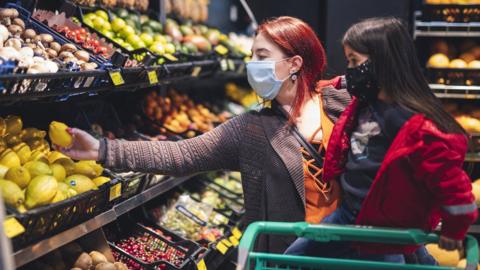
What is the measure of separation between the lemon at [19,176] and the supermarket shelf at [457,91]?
8.61ft

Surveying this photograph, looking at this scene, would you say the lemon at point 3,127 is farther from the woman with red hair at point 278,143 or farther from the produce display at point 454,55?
the produce display at point 454,55

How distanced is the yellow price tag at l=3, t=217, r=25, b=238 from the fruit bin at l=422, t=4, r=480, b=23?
2.94 meters

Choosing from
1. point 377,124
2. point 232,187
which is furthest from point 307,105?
point 232,187

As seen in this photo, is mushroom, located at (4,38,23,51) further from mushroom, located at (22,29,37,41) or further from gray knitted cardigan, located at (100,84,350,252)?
gray knitted cardigan, located at (100,84,350,252)

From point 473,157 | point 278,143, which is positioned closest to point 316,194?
point 278,143

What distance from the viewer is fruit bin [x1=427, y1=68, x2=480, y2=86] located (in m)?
4.00

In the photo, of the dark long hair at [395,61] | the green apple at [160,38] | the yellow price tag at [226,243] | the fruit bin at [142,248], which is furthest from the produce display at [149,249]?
the dark long hair at [395,61]

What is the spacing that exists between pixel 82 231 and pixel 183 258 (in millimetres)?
967

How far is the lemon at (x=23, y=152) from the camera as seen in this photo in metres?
2.50

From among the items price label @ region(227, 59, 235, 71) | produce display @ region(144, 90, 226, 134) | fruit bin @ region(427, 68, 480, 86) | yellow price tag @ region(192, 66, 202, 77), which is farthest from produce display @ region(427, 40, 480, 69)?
produce display @ region(144, 90, 226, 134)

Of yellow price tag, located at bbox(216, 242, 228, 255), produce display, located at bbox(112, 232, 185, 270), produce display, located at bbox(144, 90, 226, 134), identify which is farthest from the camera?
produce display, located at bbox(144, 90, 226, 134)

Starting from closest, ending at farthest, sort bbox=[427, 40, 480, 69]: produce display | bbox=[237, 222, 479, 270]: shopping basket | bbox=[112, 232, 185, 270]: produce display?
bbox=[237, 222, 479, 270]: shopping basket, bbox=[112, 232, 185, 270]: produce display, bbox=[427, 40, 480, 69]: produce display

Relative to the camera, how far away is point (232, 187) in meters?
4.83

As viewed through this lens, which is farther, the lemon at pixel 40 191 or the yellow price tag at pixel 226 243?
the yellow price tag at pixel 226 243
